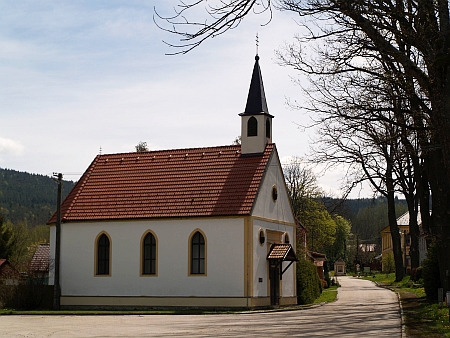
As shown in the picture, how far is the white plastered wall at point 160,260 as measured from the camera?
1270 inches

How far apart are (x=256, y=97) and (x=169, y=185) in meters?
6.76

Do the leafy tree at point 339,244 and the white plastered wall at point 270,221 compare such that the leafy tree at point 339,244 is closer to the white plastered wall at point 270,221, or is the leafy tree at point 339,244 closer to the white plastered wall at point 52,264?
the white plastered wall at point 270,221

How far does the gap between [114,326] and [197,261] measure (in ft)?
38.8

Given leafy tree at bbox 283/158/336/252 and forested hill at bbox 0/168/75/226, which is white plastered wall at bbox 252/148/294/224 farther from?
forested hill at bbox 0/168/75/226

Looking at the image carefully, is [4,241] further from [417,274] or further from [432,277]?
[432,277]

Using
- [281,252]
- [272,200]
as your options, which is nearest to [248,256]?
[281,252]

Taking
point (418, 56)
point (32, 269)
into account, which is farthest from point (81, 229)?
point (418, 56)

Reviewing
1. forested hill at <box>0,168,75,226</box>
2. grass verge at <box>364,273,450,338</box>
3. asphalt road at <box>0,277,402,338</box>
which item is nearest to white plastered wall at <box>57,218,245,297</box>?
asphalt road at <box>0,277,402,338</box>

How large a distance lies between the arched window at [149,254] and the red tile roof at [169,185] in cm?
124

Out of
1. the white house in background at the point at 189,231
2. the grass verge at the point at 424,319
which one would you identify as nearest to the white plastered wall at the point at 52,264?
the white house in background at the point at 189,231

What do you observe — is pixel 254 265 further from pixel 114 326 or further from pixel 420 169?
pixel 114 326

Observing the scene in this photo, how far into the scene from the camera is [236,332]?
18562mm

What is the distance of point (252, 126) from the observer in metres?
35.7

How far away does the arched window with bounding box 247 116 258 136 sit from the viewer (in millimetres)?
35531
